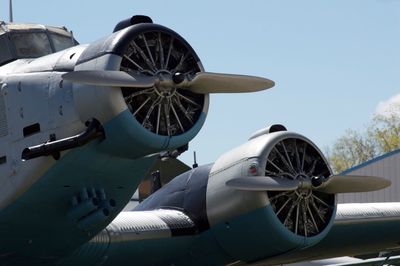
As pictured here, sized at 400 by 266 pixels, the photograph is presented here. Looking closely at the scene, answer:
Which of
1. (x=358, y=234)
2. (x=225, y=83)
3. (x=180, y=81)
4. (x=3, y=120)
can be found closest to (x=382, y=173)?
(x=358, y=234)

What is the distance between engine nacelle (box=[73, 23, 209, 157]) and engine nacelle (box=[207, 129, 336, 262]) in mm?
3189

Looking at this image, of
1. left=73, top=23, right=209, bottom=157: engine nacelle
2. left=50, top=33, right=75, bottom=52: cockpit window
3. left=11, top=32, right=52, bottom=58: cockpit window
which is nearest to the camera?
left=73, top=23, right=209, bottom=157: engine nacelle

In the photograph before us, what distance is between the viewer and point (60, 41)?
1324 centimetres

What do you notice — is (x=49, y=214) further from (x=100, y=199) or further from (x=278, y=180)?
(x=278, y=180)

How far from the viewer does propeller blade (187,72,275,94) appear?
1099 cm

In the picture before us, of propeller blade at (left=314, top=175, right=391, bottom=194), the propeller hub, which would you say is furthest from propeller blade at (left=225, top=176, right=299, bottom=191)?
the propeller hub

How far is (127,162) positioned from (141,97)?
1.00 metres

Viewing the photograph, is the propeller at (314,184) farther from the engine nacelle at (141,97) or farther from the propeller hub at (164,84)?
the propeller hub at (164,84)

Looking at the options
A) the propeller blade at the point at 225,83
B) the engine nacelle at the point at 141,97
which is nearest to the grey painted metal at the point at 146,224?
the engine nacelle at the point at 141,97

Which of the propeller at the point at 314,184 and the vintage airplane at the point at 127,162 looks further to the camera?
the propeller at the point at 314,184

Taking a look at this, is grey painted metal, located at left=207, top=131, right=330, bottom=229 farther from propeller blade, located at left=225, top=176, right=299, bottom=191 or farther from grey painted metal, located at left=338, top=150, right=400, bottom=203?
grey painted metal, located at left=338, top=150, right=400, bottom=203

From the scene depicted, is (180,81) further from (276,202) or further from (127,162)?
(276,202)

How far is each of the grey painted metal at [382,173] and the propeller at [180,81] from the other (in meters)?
21.0

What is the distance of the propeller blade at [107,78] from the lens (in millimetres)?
10266
